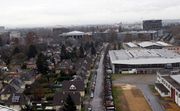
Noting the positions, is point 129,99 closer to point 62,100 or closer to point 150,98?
point 150,98

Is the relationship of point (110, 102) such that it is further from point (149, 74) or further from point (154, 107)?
point (149, 74)

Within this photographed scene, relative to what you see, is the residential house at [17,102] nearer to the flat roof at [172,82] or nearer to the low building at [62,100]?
the low building at [62,100]

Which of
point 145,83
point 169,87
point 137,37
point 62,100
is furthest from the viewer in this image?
point 137,37

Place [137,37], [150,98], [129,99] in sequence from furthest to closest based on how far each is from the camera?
[137,37] < [150,98] < [129,99]

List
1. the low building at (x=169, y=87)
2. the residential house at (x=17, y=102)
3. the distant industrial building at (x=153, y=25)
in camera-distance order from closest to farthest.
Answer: the residential house at (x=17, y=102) → the low building at (x=169, y=87) → the distant industrial building at (x=153, y=25)

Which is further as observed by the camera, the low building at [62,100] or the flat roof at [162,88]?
the flat roof at [162,88]

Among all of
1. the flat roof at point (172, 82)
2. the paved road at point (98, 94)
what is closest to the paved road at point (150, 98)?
the flat roof at point (172, 82)

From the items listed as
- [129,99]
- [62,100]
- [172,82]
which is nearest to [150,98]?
[129,99]
